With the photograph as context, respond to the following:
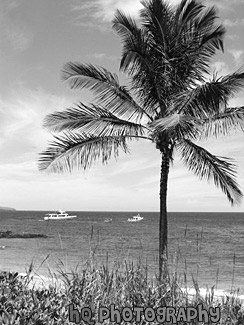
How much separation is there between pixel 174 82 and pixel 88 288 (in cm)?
814

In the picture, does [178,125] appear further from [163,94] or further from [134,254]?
[134,254]

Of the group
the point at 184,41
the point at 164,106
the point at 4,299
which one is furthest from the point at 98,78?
the point at 4,299

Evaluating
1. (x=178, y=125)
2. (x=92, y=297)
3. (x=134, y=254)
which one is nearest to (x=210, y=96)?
(x=178, y=125)

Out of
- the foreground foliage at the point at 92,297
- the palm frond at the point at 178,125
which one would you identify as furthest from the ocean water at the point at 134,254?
the palm frond at the point at 178,125

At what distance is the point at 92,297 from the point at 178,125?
5780 millimetres

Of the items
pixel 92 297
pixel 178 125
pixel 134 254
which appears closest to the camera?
pixel 92 297

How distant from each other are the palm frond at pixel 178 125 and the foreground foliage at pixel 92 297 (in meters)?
3.60

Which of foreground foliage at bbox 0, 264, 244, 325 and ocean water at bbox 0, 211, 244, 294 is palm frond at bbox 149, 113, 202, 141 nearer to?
ocean water at bbox 0, 211, 244, 294

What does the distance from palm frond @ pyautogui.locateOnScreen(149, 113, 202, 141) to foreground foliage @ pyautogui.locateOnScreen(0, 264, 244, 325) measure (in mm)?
3602

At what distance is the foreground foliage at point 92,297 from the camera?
467 cm

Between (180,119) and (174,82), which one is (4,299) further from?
(174,82)

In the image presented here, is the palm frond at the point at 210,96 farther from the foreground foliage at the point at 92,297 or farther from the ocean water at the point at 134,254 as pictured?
the foreground foliage at the point at 92,297

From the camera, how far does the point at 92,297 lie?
5.84 meters

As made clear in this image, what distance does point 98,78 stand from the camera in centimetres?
1268
